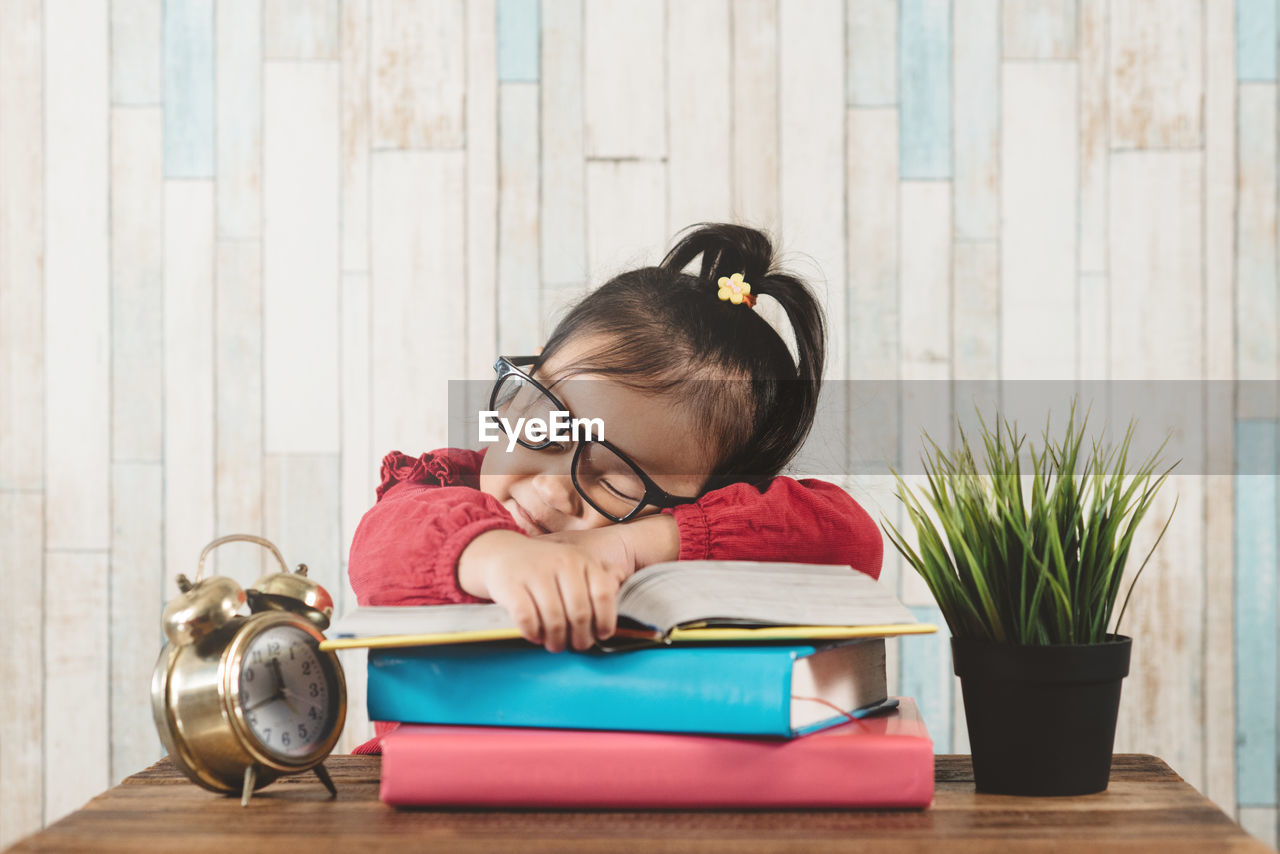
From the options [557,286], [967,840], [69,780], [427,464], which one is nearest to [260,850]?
[967,840]

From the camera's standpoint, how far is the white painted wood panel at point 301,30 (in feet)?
4.69

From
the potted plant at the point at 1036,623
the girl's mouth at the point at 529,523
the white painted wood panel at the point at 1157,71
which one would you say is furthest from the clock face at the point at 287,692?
the white painted wood panel at the point at 1157,71

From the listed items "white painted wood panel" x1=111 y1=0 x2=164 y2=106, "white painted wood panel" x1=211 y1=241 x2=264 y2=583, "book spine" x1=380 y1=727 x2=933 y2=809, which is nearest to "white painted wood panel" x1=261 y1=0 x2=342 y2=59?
"white painted wood panel" x1=111 y1=0 x2=164 y2=106

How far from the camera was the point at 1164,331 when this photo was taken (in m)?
1.40

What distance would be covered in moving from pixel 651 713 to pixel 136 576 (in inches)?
45.5

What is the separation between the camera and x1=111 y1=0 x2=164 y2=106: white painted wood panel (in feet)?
4.74

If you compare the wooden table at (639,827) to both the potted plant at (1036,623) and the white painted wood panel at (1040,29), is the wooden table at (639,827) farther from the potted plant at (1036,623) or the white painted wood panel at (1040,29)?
the white painted wood panel at (1040,29)

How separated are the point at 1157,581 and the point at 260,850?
1.29 metres

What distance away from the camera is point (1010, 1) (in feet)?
4.62

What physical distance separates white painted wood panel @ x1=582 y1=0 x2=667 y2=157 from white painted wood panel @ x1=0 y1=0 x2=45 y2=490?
79cm

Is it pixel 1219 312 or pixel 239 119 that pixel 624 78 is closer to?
pixel 239 119

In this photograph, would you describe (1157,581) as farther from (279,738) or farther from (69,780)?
(69,780)

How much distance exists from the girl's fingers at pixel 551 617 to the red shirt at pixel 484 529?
0.40ft

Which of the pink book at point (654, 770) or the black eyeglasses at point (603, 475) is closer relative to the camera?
the pink book at point (654, 770)
